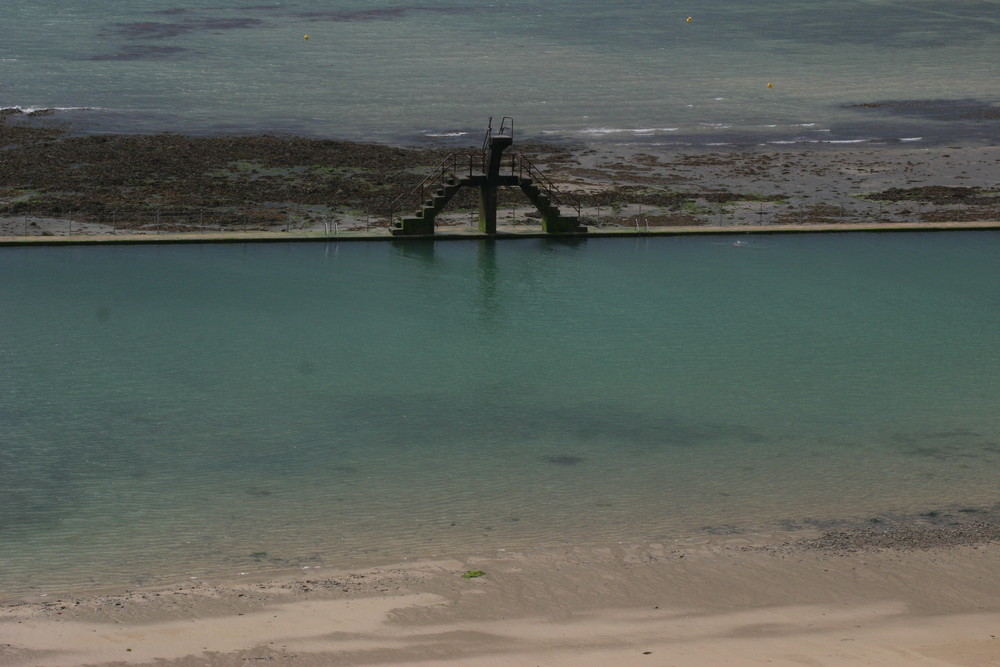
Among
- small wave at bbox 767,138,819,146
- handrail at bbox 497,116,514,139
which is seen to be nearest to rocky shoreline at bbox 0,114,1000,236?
handrail at bbox 497,116,514,139

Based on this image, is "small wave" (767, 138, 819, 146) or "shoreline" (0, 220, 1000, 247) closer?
"shoreline" (0, 220, 1000, 247)

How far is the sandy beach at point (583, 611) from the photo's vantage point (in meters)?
9.84

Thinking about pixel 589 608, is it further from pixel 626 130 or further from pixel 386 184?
pixel 626 130

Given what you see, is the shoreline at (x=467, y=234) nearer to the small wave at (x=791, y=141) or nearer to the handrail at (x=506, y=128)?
the handrail at (x=506, y=128)

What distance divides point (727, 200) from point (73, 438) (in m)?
20.6

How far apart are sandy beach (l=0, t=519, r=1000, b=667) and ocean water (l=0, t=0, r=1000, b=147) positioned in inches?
1296

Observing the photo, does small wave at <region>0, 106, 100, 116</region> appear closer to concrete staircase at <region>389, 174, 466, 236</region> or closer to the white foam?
the white foam

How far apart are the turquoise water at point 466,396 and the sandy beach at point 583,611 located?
739 mm

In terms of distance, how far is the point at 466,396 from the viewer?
59.3 feet

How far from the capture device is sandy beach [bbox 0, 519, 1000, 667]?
9844 mm

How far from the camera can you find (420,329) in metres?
21.9

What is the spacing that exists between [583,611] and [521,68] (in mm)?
63326

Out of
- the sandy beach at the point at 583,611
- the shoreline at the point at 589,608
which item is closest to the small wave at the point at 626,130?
the shoreline at the point at 589,608

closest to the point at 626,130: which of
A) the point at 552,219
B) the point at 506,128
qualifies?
the point at 506,128
